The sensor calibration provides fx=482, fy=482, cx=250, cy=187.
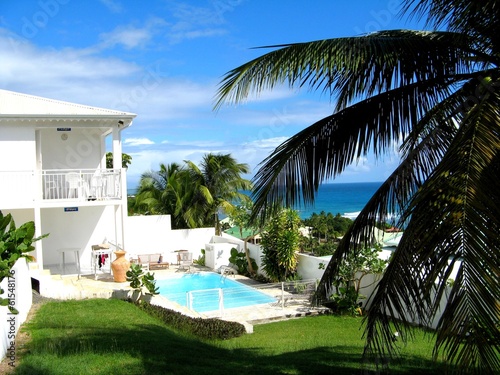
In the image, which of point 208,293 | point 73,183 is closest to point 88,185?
point 73,183

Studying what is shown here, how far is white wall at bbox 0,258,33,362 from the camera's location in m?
6.97

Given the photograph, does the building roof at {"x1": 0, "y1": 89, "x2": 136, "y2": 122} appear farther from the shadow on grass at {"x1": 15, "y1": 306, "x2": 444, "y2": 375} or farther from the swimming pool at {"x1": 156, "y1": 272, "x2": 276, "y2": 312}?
the shadow on grass at {"x1": 15, "y1": 306, "x2": 444, "y2": 375}

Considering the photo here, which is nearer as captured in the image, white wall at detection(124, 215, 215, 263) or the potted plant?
the potted plant

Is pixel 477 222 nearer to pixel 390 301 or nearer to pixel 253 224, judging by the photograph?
pixel 390 301

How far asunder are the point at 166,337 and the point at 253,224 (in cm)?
388

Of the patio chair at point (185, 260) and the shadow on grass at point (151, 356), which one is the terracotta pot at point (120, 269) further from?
the patio chair at point (185, 260)

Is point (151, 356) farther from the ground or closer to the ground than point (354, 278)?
farther from the ground

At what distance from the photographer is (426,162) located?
5.23 meters

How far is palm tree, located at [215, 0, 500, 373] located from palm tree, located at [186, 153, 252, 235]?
20.3m

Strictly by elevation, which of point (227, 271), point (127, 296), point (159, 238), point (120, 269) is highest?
point (159, 238)

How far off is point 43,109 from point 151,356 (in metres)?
12.0

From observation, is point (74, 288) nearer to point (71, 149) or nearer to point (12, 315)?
point (12, 315)

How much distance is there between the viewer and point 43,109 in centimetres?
1652

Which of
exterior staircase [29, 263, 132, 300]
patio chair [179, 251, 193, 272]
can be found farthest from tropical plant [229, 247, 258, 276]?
exterior staircase [29, 263, 132, 300]
